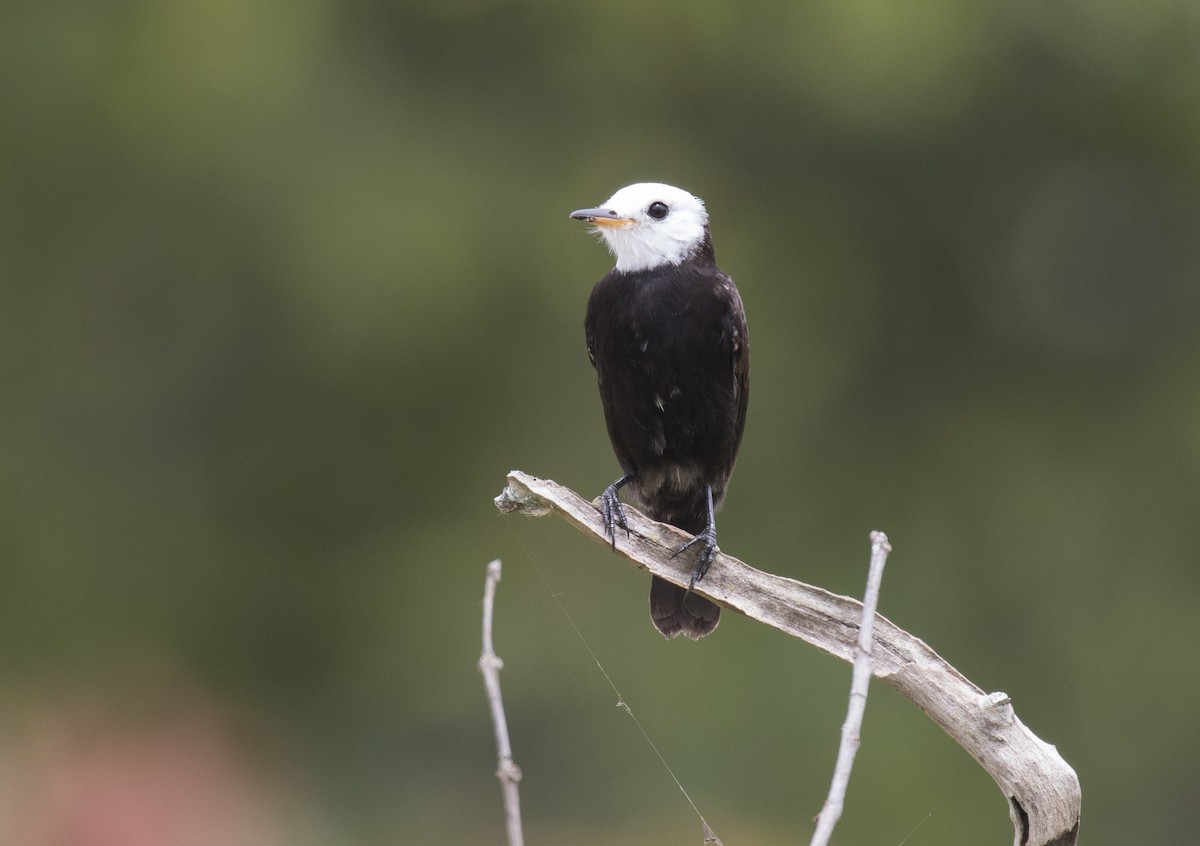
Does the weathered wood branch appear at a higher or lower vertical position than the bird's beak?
lower

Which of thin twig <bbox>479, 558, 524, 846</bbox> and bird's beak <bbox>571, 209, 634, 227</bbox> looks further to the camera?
bird's beak <bbox>571, 209, 634, 227</bbox>

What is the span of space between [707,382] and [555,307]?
4.36 metres

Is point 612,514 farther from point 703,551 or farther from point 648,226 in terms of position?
point 648,226

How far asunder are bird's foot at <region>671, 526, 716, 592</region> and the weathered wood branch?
6 cm

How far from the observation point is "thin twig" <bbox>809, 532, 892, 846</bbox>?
2.04 meters

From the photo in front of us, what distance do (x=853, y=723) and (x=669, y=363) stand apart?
8.55 feet

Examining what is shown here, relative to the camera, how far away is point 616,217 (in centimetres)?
487

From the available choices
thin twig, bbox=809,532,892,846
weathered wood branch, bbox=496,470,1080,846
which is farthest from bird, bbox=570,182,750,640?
thin twig, bbox=809,532,892,846

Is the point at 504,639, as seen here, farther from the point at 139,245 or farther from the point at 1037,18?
the point at 1037,18

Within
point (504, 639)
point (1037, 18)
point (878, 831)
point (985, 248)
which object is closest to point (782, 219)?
point (985, 248)

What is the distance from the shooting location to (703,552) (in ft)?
13.6

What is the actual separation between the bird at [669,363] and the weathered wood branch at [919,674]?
2.74 ft

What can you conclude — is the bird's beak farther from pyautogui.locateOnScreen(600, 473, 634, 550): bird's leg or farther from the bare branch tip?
the bare branch tip

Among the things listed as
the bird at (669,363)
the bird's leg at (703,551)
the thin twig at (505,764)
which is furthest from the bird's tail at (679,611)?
the thin twig at (505,764)
